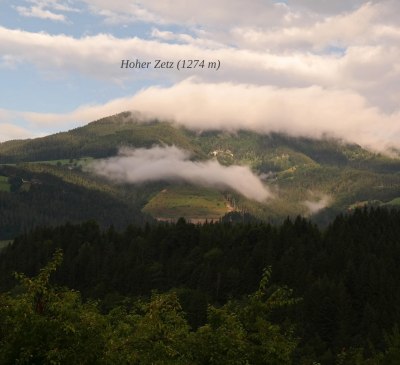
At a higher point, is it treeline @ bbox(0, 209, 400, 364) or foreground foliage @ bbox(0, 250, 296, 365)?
foreground foliage @ bbox(0, 250, 296, 365)

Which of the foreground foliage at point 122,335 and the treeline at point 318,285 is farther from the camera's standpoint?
the treeline at point 318,285

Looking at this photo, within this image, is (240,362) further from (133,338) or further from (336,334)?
(336,334)

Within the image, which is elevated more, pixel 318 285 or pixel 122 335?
pixel 122 335

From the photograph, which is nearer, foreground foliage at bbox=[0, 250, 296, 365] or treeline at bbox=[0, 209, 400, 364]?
foreground foliage at bbox=[0, 250, 296, 365]

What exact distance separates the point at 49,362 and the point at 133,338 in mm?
7367

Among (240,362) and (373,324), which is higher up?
(240,362)

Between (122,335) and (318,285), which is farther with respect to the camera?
(318,285)

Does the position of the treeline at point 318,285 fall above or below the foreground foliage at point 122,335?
below

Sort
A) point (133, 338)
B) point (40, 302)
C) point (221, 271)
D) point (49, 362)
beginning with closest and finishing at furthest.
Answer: point (49, 362), point (40, 302), point (133, 338), point (221, 271)

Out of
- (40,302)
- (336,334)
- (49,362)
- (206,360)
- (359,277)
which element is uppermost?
(40,302)

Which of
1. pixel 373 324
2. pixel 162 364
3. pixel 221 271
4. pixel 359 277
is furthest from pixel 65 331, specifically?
pixel 221 271

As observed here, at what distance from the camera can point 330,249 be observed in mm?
190000

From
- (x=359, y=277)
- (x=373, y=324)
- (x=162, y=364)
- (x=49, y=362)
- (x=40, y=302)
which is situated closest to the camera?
(x=49, y=362)

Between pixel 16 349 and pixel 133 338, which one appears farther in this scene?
pixel 133 338
